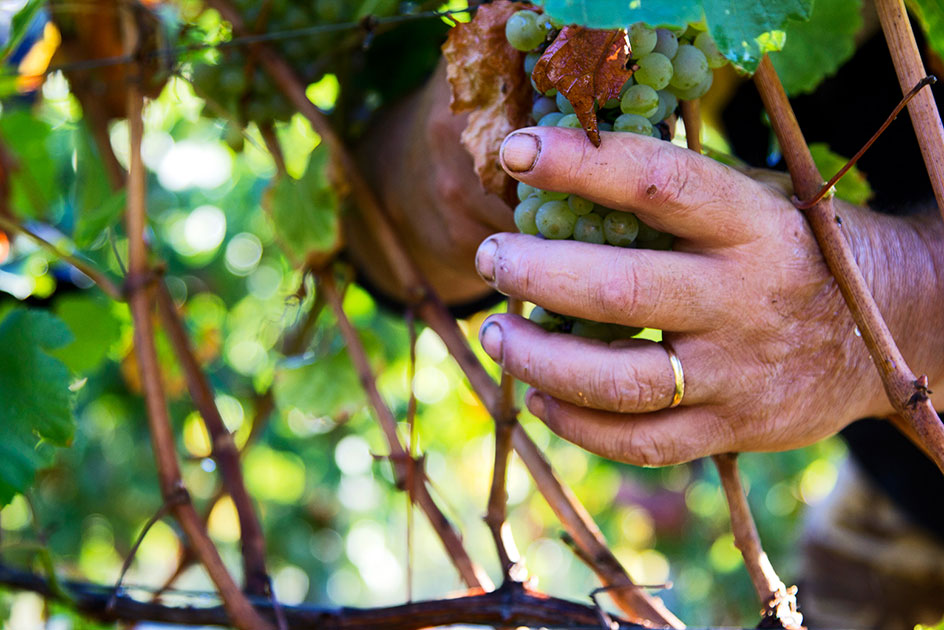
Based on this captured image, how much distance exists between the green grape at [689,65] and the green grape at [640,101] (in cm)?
2

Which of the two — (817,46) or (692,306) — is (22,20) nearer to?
(692,306)

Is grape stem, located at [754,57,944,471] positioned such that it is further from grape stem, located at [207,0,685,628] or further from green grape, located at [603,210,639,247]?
grape stem, located at [207,0,685,628]

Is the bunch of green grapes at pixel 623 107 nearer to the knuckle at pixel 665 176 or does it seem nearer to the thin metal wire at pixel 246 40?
the knuckle at pixel 665 176

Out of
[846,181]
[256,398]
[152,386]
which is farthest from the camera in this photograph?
[256,398]

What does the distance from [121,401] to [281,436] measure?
772 mm

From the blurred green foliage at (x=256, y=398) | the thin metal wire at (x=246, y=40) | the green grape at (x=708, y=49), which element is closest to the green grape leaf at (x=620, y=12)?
the green grape at (x=708, y=49)

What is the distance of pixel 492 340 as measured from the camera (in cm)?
61

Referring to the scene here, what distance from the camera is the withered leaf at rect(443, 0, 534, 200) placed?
0.62 m

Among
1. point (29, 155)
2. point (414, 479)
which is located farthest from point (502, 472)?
point (29, 155)

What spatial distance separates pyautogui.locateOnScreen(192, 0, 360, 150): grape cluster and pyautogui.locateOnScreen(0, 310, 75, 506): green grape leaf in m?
0.38

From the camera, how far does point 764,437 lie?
24.6 inches

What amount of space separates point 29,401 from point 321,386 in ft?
1.40

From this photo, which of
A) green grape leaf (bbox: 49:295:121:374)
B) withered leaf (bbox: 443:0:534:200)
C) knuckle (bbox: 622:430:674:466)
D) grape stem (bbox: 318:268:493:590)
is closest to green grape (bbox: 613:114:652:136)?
withered leaf (bbox: 443:0:534:200)

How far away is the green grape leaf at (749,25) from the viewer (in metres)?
0.48
